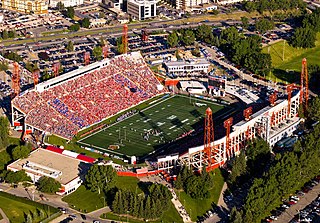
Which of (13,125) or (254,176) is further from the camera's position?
(13,125)

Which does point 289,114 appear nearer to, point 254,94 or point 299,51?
point 254,94

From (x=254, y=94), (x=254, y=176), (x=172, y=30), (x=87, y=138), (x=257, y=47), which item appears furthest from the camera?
(x=172, y=30)

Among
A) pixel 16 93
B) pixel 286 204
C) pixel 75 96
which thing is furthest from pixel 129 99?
pixel 286 204

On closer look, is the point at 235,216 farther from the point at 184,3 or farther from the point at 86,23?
the point at 184,3

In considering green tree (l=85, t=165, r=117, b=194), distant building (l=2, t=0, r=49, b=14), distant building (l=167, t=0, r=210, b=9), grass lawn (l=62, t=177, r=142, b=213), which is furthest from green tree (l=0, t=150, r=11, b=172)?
distant building (l=167, t=0, r=210, b=9)

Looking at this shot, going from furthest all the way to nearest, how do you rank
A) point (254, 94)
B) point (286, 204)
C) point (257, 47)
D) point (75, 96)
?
1. point (257, 47)
2. point (254, 94)
3. point (75, 96)
4. point (286, 204)
